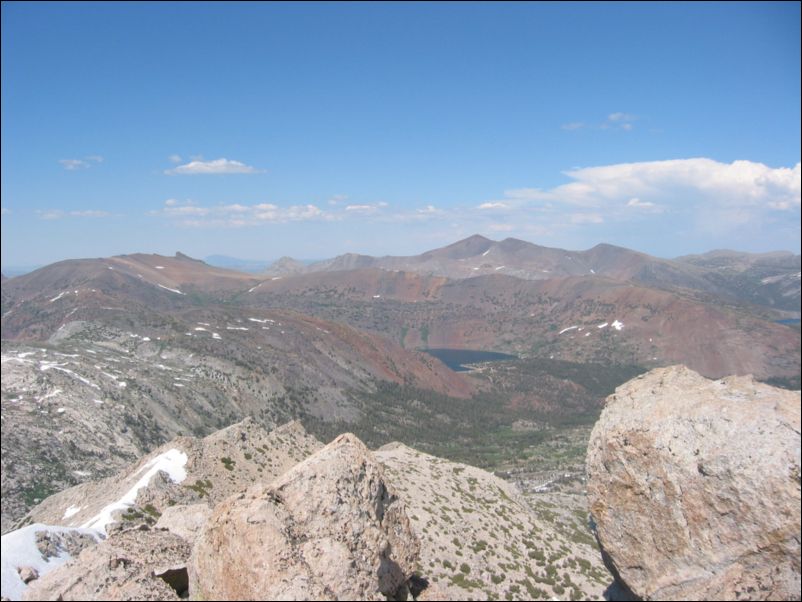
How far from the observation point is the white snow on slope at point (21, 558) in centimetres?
1945

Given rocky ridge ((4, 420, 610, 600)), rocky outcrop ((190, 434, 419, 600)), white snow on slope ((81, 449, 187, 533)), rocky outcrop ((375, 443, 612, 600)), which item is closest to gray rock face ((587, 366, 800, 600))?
rocky ridge ((4, 420, 610, 600))

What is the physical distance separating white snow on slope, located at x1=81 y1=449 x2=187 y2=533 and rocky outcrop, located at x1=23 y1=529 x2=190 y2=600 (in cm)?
1595

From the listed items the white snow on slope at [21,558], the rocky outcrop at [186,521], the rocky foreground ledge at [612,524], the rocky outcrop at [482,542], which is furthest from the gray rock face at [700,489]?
the white snow on slope at [21,558]

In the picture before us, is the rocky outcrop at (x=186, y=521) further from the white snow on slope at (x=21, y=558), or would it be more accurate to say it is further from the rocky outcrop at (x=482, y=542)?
the rocky outcrop at (x=482, y=542)

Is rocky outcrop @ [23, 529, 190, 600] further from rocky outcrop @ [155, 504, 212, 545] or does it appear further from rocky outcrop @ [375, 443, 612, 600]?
rocky outcrop @ [375, 443, 612, 600]

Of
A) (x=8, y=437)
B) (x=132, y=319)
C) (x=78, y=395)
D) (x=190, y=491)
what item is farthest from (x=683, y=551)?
(x=132, y=319)

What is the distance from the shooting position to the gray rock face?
Result: 11.7m

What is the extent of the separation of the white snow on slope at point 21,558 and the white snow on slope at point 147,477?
413 centimetres

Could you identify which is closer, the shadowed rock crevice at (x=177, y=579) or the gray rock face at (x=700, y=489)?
the gray rock face at (x=700, y=489)

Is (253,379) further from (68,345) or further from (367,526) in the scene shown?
(367,526)

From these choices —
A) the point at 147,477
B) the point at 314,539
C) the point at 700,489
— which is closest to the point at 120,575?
the point at 314,539

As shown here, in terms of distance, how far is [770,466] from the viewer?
A: 1170cm

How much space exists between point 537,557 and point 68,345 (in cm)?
12475

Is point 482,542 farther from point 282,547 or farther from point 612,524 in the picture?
point 282,547
